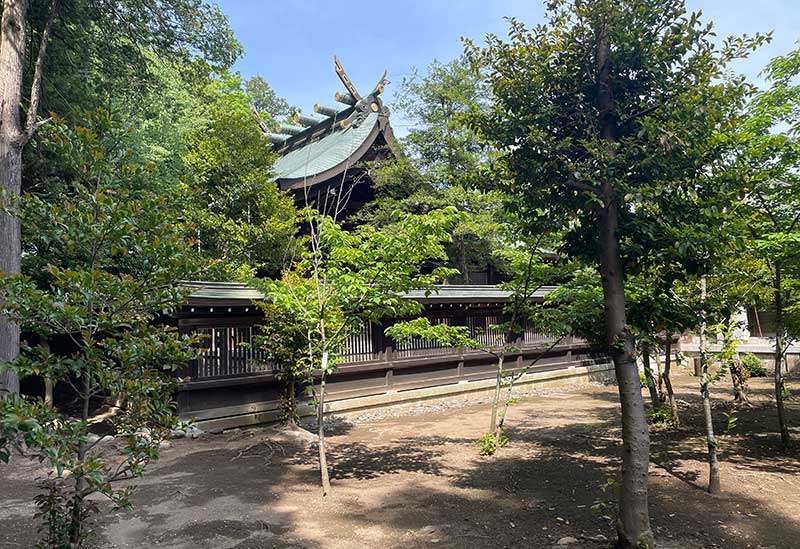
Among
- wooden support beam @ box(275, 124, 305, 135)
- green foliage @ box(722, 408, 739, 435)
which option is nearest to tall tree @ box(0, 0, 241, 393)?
green foliage @ box(722, 408, 739, 435)

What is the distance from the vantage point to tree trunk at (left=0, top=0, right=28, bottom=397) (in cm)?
815

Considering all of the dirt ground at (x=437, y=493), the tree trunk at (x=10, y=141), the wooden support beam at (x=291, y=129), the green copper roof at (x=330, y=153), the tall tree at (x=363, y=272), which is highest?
the wooden support beam at (x=291, y=129)

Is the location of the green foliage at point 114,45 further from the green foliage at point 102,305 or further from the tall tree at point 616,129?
the tall tree at point 616,129

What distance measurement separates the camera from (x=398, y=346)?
1495cm

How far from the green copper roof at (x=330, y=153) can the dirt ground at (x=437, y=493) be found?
835 cm

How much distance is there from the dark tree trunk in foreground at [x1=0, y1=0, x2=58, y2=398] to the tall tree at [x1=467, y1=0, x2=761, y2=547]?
7.64m

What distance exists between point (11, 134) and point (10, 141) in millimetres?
155

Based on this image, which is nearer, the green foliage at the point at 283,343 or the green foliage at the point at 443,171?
the green foliage at the point at 283,343

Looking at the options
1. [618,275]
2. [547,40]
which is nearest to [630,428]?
[618,275]

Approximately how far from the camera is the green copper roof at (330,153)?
16.2 m

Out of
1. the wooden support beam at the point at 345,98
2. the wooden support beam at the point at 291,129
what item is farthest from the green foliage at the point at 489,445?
the wooden support beam at the point at 291,129

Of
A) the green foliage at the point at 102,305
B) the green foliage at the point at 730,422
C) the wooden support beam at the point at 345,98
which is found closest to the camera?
the green foliage at the point at 102,305

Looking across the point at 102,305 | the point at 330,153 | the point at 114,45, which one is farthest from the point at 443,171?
the point at 102,305

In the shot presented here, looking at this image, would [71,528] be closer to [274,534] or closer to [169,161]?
[274,534]
